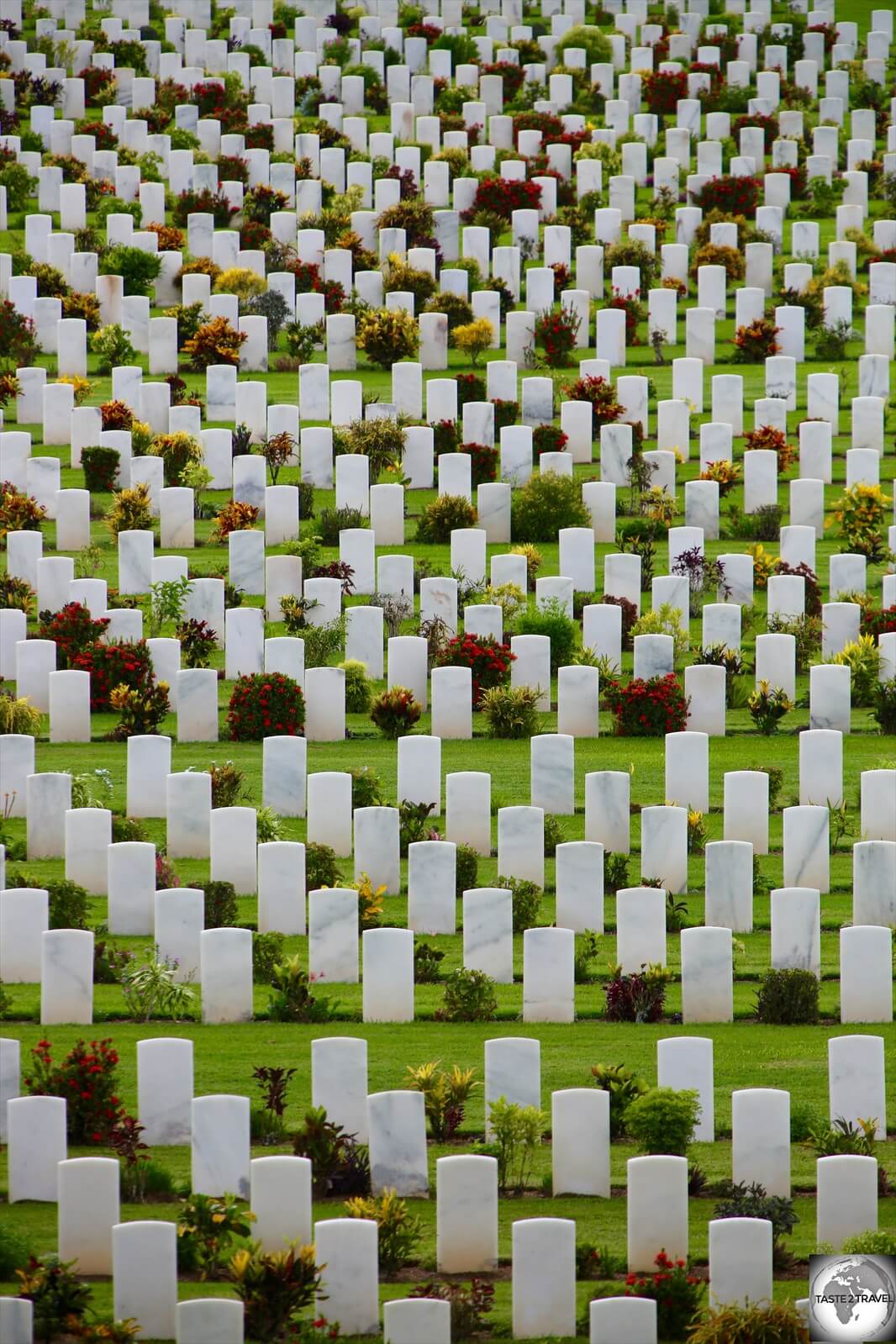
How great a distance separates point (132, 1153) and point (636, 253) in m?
22.7

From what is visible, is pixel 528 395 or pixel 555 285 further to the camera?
pixel 555 285

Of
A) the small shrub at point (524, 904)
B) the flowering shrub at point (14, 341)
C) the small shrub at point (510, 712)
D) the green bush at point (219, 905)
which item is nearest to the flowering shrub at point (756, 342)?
the flowering shrub at point (14, 341)

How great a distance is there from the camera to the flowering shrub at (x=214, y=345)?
1229 inches

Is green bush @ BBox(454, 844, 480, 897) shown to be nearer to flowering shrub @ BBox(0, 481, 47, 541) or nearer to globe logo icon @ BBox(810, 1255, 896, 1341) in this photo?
globe logo icon @ BBox(810, 1255, 896, 1341)

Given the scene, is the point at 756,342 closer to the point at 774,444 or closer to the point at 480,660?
the point at 774,444

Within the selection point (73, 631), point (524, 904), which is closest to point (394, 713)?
point (73, 631)

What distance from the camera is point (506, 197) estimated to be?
36.3 m

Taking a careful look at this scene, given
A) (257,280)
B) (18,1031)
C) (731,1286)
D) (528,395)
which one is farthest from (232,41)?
(731,1286)

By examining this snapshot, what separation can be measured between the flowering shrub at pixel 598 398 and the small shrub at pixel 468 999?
13707mm

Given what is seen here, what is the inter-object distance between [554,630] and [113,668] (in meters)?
4.42

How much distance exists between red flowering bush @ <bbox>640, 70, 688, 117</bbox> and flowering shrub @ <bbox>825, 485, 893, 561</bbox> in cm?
1668

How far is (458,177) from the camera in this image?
123 feet

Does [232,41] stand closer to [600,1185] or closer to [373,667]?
[373,667]

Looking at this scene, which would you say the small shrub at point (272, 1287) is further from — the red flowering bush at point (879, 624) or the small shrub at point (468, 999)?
the red flowering bush at point (879, 624)
